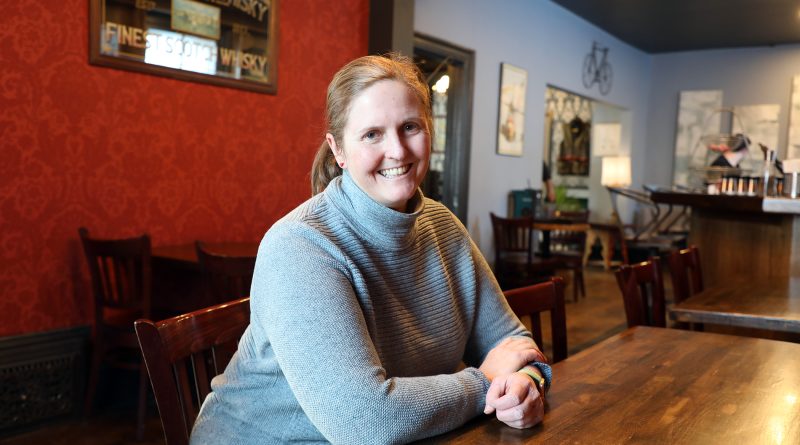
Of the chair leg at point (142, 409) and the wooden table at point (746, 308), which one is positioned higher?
the wooden table at point (746, 308)

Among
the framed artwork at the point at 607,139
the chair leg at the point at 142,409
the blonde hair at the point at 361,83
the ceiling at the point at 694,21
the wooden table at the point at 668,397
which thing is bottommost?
the chair leg at the point at 142,409

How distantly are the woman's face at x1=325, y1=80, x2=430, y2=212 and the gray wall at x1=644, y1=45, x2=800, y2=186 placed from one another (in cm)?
969

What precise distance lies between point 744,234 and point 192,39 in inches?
129

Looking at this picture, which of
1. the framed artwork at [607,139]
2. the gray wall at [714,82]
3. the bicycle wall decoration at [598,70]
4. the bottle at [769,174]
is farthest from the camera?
the framed artwork at [607,139]

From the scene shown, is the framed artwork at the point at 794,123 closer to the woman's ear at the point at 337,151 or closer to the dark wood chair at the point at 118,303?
the dark wood chair at the point at 118,303

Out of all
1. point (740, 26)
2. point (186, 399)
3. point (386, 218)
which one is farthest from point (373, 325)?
point (740, 26)

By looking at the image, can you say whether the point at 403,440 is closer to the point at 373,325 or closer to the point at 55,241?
the point at 373,325

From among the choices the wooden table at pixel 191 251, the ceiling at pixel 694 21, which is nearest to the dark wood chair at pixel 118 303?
the wooden table at pixel 191 251

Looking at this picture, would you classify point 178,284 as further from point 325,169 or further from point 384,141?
point 384,141

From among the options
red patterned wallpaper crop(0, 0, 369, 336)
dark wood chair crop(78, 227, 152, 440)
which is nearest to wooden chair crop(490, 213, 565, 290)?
red patterned wallpaper crop(0, 0, 369, 336)

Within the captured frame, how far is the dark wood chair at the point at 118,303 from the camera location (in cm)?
311

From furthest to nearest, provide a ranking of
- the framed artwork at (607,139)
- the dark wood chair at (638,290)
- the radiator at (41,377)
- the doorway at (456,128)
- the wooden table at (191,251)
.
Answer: the framed artwork at (607,139)
the doorway at (456,128)
the wooden table at (191,251)
the radiator at (41,377)
the dark wood chair at (638,290)

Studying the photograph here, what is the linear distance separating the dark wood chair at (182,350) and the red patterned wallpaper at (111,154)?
204 centimetres

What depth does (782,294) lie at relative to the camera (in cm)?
283
